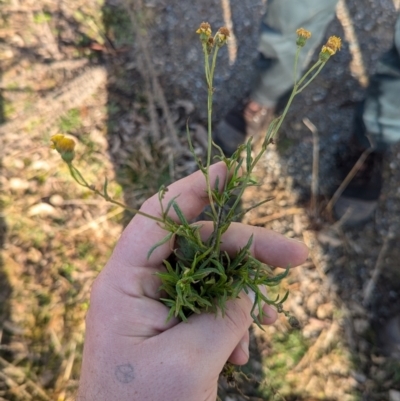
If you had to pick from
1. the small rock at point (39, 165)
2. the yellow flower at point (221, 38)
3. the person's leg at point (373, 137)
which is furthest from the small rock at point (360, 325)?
the small rock at point (39, 165)

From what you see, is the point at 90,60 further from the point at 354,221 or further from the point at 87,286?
the point at 354,221

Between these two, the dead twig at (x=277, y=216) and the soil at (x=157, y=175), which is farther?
the dead twig at (x=277, y=216)

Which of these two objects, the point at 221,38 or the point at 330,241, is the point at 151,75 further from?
the point at 221,38

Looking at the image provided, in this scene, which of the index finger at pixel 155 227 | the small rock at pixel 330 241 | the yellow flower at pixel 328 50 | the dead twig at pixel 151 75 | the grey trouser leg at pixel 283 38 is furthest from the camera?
the dead twig at pixel 151 75

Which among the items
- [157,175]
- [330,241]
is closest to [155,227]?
[157,175]

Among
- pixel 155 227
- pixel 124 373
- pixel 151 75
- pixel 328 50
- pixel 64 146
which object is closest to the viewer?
pixel 64 146

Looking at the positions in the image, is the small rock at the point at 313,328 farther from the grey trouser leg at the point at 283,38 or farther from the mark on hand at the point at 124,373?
the mark on hand at the point at 124,373
